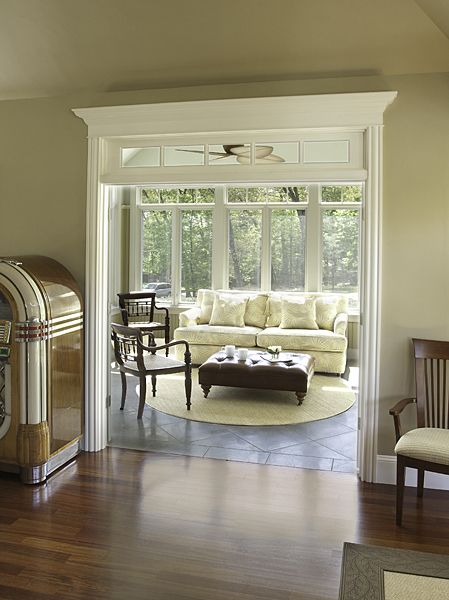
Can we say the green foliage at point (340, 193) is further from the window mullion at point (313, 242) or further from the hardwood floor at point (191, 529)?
the hardwood floor at point (191, 529)

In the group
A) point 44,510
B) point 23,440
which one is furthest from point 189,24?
point 44,510

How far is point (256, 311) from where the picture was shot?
8.21 metres

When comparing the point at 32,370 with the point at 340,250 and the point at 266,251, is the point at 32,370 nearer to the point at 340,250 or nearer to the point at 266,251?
the point at 266,251

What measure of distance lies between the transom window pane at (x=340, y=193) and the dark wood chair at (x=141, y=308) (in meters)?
3.26

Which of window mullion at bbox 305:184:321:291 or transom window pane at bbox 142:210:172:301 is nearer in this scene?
window mullion at bbox 305:184:321:291

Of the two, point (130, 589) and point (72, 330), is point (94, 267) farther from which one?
point (130, 589)

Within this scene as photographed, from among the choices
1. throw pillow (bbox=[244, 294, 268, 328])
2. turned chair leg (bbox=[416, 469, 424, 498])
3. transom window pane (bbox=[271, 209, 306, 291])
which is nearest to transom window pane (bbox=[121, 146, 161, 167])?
turned chair leg (bbox=[416, 469, 424, 498])

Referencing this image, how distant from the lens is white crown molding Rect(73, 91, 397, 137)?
11.8ft

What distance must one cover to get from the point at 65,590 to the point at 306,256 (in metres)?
6.89

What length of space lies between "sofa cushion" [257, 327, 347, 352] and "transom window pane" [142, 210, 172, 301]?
2.58 meters

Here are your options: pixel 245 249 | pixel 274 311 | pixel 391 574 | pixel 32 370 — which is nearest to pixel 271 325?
pixel 274 311

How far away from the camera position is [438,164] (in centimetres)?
355

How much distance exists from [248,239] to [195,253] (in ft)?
3.27

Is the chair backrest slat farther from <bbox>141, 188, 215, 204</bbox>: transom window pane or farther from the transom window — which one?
<bbox>141, 188, 215, 204</bbox>: transom window pane
